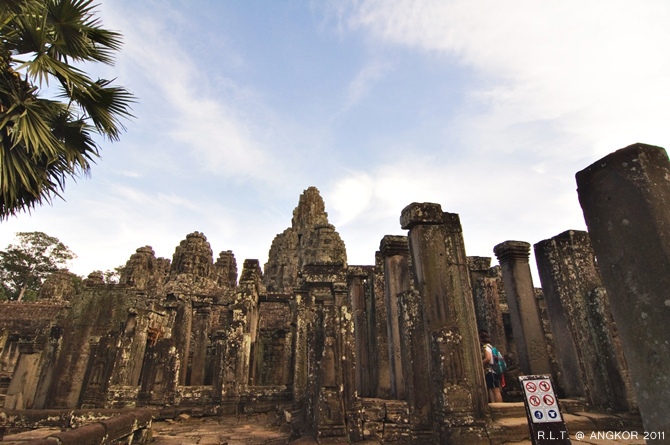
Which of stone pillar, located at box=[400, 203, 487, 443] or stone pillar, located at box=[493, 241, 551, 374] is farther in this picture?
stone pillar, located at box=[493, 241, 551, 374]

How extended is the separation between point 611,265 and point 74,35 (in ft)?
31.0

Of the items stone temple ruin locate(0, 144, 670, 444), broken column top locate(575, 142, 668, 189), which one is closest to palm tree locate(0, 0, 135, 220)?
stone temple ruin locate(0, 144, 670, 444)

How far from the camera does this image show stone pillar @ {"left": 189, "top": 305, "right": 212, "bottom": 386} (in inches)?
497

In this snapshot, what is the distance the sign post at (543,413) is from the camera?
3.28 meters

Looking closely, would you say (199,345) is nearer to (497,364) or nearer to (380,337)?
(380,337)

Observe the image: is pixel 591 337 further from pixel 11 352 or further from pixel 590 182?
pixel 11 352

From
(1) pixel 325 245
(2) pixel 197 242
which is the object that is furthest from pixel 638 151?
(2) pixel 197 242

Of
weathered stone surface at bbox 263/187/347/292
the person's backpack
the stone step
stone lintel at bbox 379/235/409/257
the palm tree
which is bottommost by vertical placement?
the stone step

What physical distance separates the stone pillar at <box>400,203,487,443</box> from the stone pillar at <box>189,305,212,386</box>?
9.73 metres

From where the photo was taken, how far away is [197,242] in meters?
19.5

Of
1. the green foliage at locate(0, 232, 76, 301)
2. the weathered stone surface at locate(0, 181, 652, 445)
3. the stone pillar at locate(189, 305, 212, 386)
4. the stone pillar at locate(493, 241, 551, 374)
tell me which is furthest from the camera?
the green foliage at locate(0, 232, 76, 301)

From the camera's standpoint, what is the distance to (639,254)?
2477 millimetres

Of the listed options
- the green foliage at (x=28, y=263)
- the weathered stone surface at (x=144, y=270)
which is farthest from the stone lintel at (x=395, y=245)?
the green foliage at (x=28, y=263)

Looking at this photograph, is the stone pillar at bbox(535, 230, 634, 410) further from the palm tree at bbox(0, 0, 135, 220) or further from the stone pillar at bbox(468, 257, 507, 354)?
the palm tree at bbox(0, 0, 135, 220)
